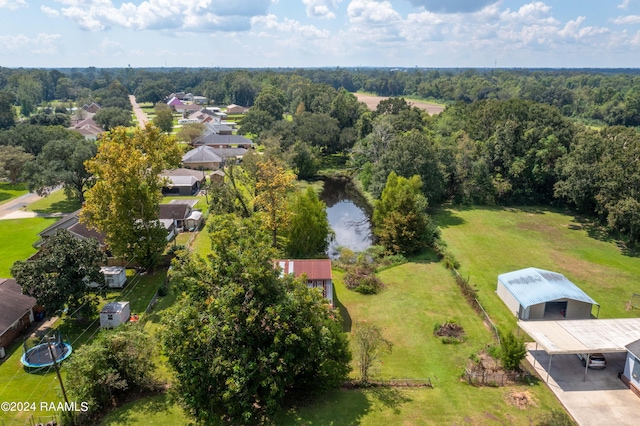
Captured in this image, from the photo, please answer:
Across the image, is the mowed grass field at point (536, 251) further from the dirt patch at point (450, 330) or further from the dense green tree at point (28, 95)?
the dense green tree at point (28, 95)

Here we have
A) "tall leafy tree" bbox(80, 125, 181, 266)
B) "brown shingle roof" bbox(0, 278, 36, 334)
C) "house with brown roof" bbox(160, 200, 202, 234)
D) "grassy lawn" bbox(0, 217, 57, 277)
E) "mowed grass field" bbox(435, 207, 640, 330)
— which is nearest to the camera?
"brown shingle roof" bbox(0, 278, 36, 334)

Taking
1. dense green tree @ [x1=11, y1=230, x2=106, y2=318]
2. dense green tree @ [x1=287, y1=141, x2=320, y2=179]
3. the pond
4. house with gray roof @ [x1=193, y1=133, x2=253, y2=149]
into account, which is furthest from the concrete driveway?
house with gray roof @ [x1=193, y1=133, x2=253, y2=149]

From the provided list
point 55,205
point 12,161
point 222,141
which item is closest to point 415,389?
point 55,205

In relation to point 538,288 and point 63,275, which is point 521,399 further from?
point 63,275

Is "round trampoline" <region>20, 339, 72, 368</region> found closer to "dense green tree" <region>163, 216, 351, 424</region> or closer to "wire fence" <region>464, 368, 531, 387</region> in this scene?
"dense green tree" <region>163, 216, 351, 424</region>

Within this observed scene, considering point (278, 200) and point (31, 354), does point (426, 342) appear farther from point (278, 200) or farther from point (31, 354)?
point (31, 354)

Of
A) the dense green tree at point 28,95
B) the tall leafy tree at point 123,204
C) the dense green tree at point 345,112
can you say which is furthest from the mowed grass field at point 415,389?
the dense green tree at point 28,95

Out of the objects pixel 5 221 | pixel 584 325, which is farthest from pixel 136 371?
pixel 5 221
